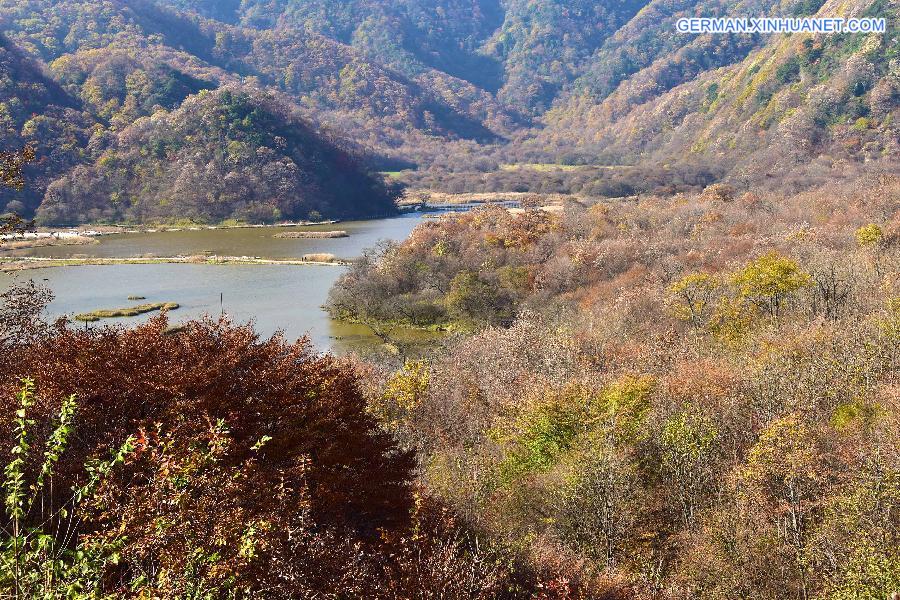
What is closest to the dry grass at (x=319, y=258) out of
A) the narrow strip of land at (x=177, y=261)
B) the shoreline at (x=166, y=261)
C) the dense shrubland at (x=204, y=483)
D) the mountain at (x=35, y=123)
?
the narrow strip of land at (x=177, y=261)

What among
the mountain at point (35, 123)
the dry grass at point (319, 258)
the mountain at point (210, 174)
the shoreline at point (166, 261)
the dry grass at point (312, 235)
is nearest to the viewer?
the shoreline at point (166, 261)

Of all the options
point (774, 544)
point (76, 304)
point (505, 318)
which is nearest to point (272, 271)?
point (76, 304)

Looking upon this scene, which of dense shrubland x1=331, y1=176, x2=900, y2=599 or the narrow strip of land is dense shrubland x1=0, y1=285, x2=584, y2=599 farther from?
the narrow strip of land

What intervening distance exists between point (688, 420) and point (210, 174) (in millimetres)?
128768

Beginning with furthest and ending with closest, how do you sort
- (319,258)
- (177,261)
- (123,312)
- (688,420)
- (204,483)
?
(319,258), (177,261), (123,312), (688,420), (204,483)

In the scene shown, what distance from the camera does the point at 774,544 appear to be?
611 inches

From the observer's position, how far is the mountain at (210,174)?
432ft

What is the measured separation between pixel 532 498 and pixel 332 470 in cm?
750

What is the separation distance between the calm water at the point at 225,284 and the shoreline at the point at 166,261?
2405 millimetres

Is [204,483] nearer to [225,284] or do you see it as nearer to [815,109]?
[225,284]

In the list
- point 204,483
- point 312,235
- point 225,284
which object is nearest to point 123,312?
point 225,284

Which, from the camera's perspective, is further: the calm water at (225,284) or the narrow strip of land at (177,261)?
the narrow strip of land at (177,261)

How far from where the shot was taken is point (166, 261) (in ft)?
285

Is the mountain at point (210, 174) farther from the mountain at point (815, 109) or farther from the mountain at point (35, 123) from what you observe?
the mountain at point (815, 109)
